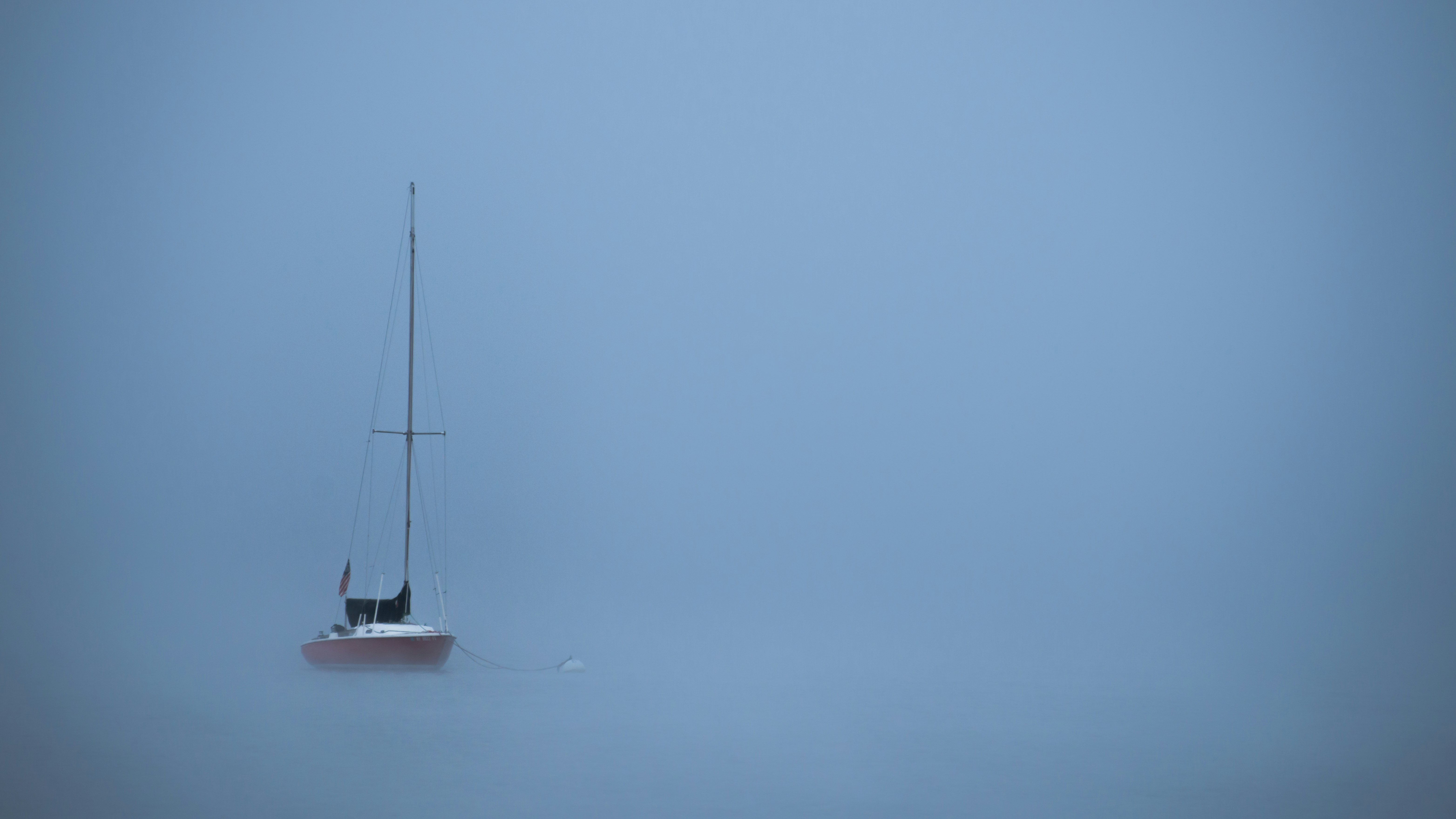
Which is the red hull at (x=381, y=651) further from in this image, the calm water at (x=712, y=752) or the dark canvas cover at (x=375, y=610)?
the dark canvas cover at (x=375, y=610)

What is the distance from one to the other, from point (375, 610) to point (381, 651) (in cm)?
108

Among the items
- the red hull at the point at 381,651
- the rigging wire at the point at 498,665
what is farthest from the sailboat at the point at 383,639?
the rigging wire at the point at 498,665

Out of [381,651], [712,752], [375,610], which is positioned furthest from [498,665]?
[712,752]

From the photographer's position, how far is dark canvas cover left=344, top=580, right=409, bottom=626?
77.1ft

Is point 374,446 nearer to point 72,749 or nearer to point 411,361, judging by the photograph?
point 411,361

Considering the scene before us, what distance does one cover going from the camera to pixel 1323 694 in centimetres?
2380

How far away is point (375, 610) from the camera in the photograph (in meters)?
23.6

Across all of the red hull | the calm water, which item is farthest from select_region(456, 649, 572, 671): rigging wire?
the calm water

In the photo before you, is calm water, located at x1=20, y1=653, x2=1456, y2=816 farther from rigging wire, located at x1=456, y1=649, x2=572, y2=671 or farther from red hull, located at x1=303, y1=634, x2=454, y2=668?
rigging wire, located at x1=456, y1=649, x2=572, y2=671

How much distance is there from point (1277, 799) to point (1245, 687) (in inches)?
531

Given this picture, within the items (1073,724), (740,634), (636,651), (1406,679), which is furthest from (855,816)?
(740,634)

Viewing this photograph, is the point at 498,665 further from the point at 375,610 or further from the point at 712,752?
the point at 712,752

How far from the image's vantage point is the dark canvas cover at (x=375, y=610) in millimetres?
23500

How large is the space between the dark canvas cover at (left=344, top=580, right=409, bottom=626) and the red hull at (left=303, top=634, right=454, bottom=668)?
0.63 m
